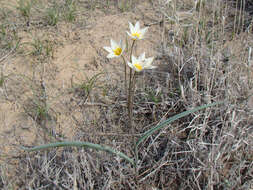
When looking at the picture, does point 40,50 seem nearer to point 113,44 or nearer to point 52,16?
point 52,16

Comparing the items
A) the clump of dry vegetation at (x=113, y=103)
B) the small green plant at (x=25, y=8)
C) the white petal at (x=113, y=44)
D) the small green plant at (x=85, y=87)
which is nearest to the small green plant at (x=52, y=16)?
the clump of dry vegetation at (x=113, y=103)

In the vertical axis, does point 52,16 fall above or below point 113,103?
above

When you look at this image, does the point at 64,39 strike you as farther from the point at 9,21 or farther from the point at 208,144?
the point at 208,144

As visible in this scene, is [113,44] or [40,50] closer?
[113,44]

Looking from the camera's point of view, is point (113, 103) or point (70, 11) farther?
point (70, 11)

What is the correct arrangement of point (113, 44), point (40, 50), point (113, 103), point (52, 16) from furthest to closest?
1. point (52, 16)
2. point (40, 50)
3. point (113, 103)
4. point (113, 44)

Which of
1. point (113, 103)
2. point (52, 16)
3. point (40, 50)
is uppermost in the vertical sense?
point (52, 16)

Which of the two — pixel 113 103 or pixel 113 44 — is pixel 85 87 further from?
pixel 113 44

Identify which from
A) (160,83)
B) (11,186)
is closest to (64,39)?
(160,83)

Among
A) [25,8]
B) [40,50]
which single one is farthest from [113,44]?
[25,8]

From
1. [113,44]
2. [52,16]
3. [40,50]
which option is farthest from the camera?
[52,16]
